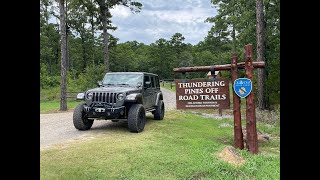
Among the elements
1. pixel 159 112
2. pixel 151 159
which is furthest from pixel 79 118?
pixel 151 159

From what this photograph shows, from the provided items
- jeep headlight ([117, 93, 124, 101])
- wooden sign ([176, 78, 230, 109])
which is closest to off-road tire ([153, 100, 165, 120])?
jeep headlight ([117, 93, 124, 101])

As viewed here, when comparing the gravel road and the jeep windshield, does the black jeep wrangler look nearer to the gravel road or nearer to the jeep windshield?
the jeep windshield

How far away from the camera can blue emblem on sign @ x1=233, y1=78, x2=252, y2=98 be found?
640cm

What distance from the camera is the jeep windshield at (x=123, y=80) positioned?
9.00 meters

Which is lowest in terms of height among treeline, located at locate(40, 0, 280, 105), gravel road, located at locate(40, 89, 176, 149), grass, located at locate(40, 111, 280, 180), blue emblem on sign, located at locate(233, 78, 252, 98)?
grass, located at locate(40, 111, 280, 180)

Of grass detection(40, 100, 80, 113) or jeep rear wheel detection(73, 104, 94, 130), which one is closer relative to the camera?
jeep rear wheel detection(73, 104, 94, 130)

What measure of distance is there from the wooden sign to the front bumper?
5.86ft

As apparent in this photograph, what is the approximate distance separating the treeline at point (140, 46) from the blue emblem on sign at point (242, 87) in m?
7.77

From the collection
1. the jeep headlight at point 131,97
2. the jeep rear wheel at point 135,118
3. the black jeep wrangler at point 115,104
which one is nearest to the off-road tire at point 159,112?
the black jeep wrangler at point 115,104

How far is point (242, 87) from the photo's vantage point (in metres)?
6.44

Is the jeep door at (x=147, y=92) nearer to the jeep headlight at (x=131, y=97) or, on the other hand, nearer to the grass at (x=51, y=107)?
the jeep headlight at (x=131, y=97)

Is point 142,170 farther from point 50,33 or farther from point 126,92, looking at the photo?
point 50,33
